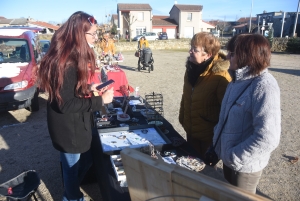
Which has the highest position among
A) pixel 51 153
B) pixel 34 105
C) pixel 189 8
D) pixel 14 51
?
pixel 189 8

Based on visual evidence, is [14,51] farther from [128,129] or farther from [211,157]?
[211,157]

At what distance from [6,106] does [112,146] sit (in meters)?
3.74

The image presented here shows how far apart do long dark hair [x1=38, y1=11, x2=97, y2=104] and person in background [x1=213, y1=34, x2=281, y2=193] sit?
41.3 inches

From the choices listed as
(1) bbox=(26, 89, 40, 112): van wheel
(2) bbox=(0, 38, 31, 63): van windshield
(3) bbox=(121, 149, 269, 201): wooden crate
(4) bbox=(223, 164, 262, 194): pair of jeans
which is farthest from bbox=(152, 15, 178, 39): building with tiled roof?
(3) bbox=(121, 149, 269, 201): wooden crate

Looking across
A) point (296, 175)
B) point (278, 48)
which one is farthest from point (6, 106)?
point (278, 48)

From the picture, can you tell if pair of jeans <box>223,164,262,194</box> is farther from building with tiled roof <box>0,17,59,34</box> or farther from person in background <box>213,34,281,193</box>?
building with tiled roof <box>0,17,59,34</box>

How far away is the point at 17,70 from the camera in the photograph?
16.5 ft

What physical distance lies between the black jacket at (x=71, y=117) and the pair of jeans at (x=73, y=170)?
13cm

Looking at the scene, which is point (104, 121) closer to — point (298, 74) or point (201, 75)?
point (201, 75)

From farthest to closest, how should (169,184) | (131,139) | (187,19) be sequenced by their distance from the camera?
1. (187,19)
2. (131,139)
3. (169,184)

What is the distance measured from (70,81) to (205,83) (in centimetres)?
117

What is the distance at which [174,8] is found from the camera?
1906 inches

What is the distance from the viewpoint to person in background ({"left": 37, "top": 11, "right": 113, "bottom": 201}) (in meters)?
1.64

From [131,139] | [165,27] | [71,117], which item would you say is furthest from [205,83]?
[165,27]
